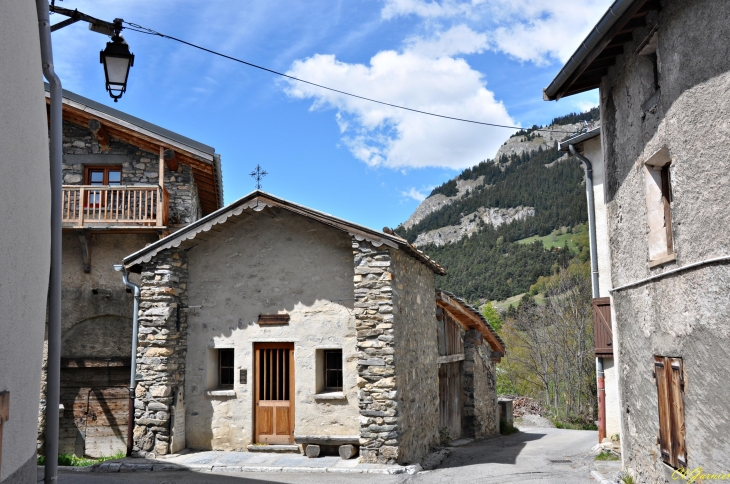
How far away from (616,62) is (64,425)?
12580 millimetres

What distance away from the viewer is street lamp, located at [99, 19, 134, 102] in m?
5.96

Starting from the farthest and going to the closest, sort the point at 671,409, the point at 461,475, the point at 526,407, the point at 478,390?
1. the point at 526,407
2. the point at 478,390
3. the point at 461,475
4. the point at 671,409

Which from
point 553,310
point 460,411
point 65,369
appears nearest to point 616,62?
point 460,411

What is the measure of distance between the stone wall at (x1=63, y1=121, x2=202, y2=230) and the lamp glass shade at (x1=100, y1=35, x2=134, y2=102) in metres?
8.94

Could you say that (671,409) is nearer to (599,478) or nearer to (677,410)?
(677,410)

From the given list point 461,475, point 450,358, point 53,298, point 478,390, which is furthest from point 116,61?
point 478,390

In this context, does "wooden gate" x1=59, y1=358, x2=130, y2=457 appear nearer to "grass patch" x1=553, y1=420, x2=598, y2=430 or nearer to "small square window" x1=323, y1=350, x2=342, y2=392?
"small square window" x1=323, y1=350, x2=342, y2=392

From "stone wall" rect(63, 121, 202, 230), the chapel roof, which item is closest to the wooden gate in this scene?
the chapel roof

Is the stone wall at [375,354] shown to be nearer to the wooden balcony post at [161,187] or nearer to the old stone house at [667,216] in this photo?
the old stone house at [667,216]

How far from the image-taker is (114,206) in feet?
48.2

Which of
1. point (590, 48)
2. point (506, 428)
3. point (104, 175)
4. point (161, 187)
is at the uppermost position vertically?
point (104, 175)

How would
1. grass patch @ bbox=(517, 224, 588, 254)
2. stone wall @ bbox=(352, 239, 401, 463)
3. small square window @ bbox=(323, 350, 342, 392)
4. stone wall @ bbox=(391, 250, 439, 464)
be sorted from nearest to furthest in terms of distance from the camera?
stone wall @ bbox=(352, 239, 401, 463) < stone wall @ bbox=(391, 250, 439, 464) < small square window @ bbox=(323, 350, 342, 392) < grass patch @ bbox=(517, 224, 588, 254)

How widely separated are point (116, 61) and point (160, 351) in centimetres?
661

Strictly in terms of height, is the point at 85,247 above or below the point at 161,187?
below
